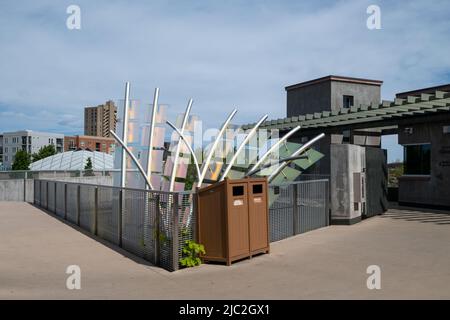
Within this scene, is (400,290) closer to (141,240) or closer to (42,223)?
(141,240)

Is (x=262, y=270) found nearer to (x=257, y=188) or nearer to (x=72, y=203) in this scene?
(x=257, y=188)

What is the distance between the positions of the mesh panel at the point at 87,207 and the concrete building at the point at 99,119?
170 meters

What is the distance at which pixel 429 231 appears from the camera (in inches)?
478

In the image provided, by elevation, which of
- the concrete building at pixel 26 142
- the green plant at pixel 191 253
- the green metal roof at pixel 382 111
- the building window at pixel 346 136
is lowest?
the green plant at pixel 191 253

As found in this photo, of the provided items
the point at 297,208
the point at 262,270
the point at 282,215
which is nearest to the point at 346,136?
the point at 297,208

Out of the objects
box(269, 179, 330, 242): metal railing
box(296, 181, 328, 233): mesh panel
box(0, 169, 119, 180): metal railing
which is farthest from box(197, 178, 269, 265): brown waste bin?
box(0, 169, 119, 180): metal railing

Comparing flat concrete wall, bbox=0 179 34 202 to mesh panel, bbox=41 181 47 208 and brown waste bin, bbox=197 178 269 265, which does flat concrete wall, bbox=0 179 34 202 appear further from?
brown waste bin, bbox=197 178 269 265

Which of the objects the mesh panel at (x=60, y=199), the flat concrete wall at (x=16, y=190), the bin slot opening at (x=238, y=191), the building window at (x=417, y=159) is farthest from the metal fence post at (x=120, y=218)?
the flat concrete wall at (x=16, y=190)

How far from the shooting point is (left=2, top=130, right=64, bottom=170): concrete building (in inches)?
5098

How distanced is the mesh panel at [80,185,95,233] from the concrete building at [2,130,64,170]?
4887 inches

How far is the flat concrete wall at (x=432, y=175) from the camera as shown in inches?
683

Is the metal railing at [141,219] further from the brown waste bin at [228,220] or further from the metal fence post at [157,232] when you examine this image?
the brown waste bin at [228,220]

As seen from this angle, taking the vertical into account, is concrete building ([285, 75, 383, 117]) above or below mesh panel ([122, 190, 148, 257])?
above
